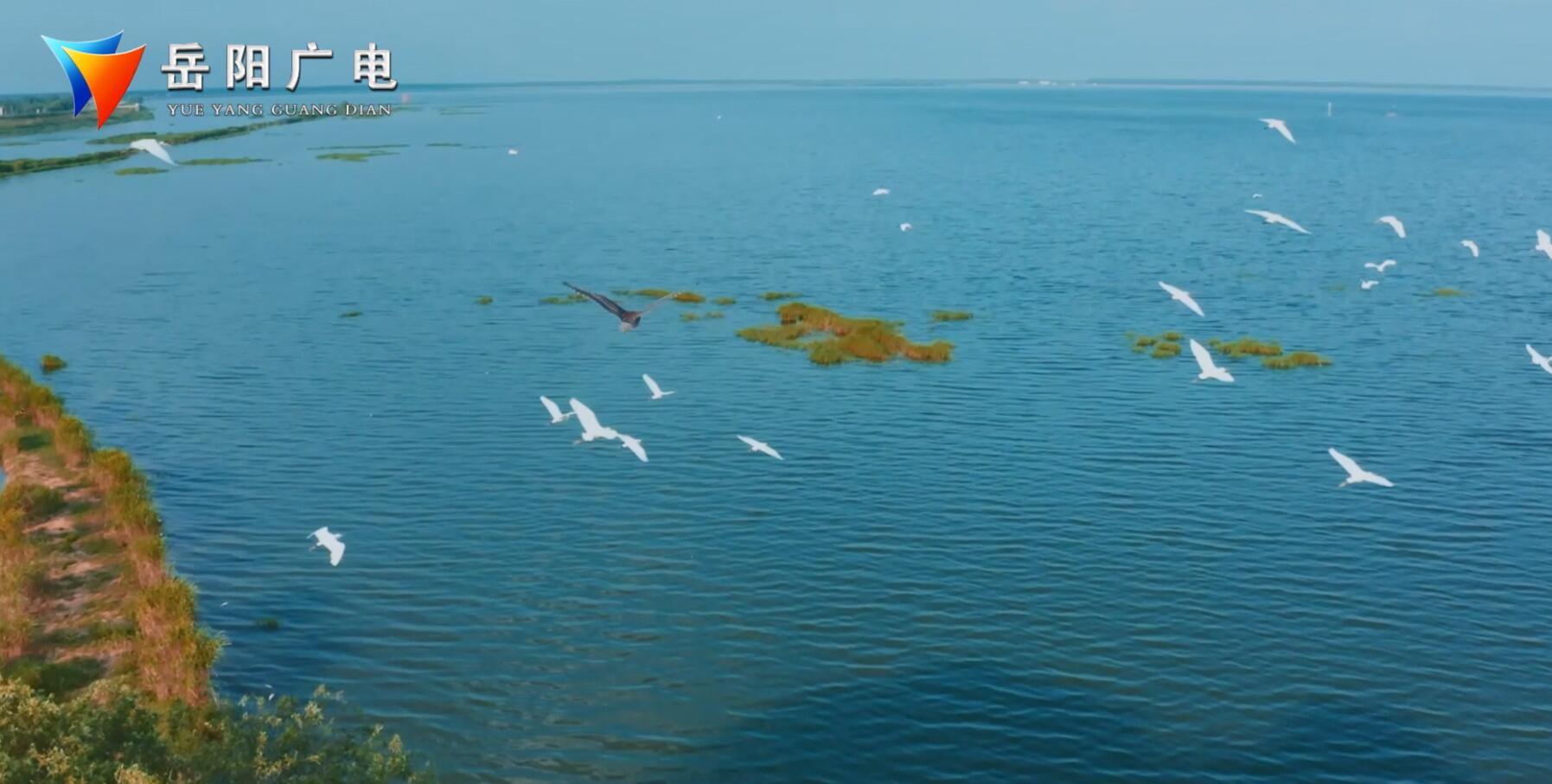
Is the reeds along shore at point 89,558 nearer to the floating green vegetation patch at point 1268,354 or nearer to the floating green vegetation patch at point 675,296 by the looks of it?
the floating green vegetation patch at point 675,296

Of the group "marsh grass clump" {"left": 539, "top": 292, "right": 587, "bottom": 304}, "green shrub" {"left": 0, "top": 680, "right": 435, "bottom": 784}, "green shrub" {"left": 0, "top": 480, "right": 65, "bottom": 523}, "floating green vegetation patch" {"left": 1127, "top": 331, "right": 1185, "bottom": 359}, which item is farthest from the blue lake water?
"green shrub" {"left": 0, "top": 680, "right": 435, "bottom": 784}

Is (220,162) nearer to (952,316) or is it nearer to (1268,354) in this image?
(952,316)

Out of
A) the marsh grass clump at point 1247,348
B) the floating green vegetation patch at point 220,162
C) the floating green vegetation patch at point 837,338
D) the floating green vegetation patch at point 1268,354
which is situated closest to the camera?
the floating green vegetation patch at point 1268,354

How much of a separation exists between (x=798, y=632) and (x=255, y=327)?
46232mm

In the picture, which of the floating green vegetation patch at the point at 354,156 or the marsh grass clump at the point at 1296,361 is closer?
the marsh grass clump at the point at 1296,361

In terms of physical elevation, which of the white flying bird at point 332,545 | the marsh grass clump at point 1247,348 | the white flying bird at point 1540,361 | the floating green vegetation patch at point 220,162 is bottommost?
the floating green vegetation patch at point 220,162

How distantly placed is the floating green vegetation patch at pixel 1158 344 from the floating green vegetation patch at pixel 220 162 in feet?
481

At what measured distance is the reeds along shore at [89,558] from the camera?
2986 cm

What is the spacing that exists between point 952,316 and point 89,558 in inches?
1729

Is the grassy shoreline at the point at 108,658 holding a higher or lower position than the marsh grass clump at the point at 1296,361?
lower

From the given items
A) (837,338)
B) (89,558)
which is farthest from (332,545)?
(837,338)

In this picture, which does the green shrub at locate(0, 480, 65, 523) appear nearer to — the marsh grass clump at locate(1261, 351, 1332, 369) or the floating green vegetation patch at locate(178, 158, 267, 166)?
the marsh grass clump at locate(1261, 351, 1332, 369)

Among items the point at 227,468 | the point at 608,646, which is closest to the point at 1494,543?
the point at 608,646

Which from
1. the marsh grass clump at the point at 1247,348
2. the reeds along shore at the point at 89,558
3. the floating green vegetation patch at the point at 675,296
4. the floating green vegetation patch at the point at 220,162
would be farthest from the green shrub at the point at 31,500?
the floating green vegetation patch at the point at 220,162
